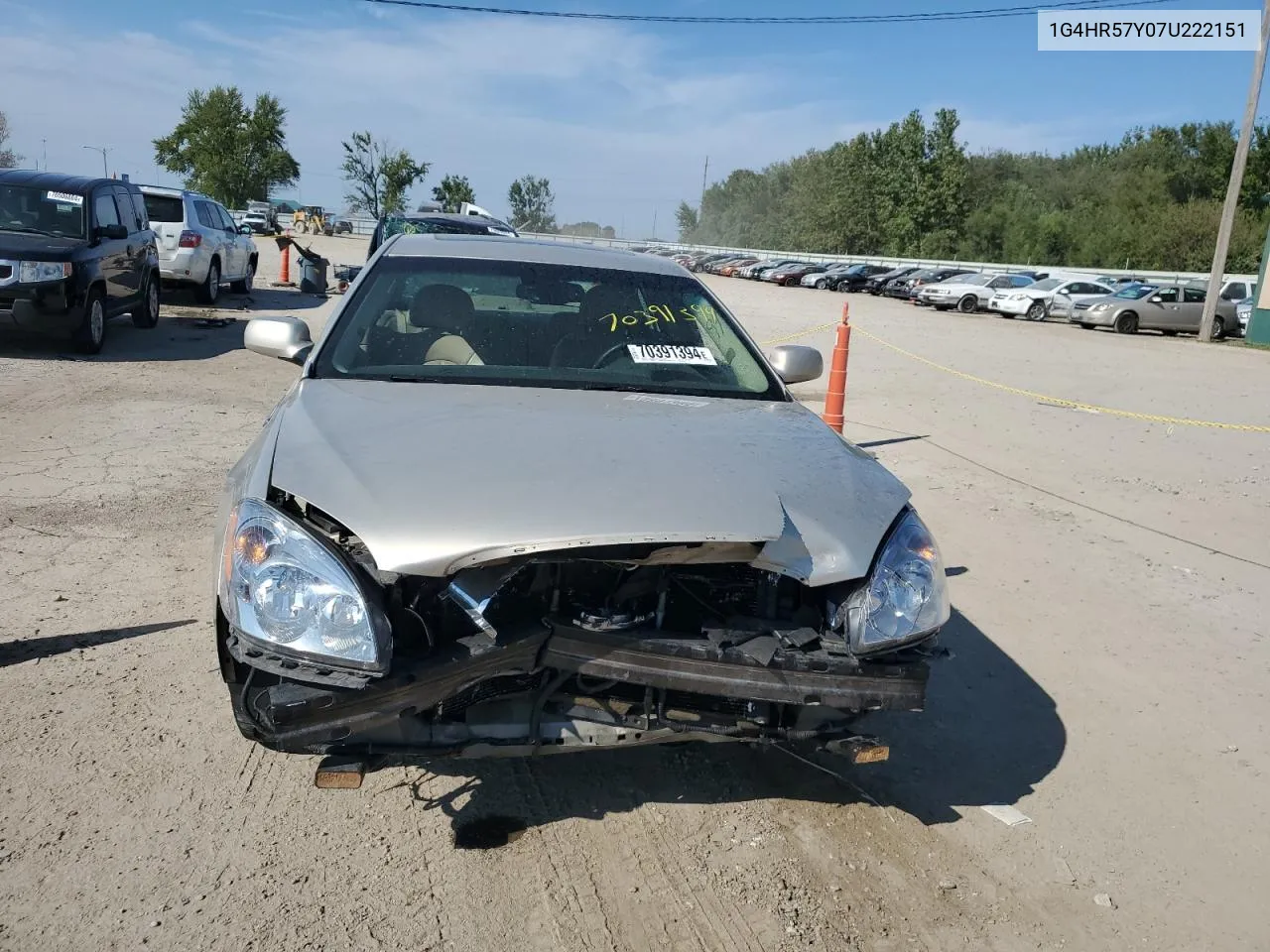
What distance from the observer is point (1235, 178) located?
83.8 feet

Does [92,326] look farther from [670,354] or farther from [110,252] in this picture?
[670,354]

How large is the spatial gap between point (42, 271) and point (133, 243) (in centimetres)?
236

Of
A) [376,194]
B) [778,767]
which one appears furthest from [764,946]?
[376,194]

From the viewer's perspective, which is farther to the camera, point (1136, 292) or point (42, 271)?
point (1136, 292)

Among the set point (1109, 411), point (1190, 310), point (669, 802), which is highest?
point (1190, 310)

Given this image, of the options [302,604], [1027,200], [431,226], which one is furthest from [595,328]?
[1027,200]

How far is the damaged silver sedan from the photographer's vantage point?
2449 mm

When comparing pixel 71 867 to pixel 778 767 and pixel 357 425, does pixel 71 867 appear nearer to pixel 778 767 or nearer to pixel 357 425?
pixel 357 425

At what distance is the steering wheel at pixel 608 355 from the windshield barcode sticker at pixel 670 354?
0.09 feet

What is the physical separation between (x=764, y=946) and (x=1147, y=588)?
397 centimetres

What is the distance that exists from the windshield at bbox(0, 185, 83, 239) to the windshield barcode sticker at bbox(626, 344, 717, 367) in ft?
31.1

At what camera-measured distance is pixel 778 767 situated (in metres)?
3.48

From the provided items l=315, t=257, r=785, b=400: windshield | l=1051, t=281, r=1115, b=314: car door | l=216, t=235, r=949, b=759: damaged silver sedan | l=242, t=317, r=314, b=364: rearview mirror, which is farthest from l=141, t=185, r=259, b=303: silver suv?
l=1051, t=281, r=1115, b=314: car door

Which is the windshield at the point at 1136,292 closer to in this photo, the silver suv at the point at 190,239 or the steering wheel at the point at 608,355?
the silver suv at the point at 190,239
